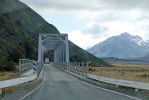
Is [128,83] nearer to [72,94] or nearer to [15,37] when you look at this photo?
[72,94]

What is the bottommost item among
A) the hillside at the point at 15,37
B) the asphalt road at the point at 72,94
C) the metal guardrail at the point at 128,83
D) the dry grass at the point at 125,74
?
the asphalt road at the point at 72,94

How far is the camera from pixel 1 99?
18969 millimetres

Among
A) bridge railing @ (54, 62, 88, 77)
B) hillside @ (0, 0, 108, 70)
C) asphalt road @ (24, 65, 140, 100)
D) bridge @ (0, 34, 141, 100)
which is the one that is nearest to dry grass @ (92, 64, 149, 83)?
bridge railing @ (54, 62, 88, 77)

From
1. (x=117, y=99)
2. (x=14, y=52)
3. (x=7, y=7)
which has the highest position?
(x=7, y=7)

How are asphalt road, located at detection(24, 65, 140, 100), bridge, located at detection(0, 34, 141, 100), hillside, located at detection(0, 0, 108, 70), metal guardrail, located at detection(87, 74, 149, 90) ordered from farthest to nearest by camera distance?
hillside, located at detection(0, 0, 108, 70), metal guardrail, located at detection(87, 74, 149, 90), bridge, located at detection(0, 34, 141, 100), asphalt road, located at detection(24, 65, 140, 100)

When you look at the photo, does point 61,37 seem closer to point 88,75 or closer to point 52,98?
point 88,75

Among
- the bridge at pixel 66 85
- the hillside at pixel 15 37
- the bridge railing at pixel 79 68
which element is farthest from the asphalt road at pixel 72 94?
the hillside at pixel 15 37

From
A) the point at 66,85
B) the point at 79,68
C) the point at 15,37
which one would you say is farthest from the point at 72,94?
the point at 15,37

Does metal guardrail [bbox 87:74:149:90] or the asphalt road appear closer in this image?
the asphalt road

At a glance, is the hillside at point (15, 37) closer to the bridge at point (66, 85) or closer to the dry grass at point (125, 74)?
the bridge at point (66, 85)

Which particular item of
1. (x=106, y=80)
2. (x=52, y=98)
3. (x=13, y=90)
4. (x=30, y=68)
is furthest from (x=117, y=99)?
(x=30, y=68)

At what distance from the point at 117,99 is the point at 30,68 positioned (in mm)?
26696

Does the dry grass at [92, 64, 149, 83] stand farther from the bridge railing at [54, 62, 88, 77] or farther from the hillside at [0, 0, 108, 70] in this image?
the hillside at [0, 0, 108, 70]

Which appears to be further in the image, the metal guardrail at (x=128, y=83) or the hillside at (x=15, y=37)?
the hillside at (x=15, y=37)
